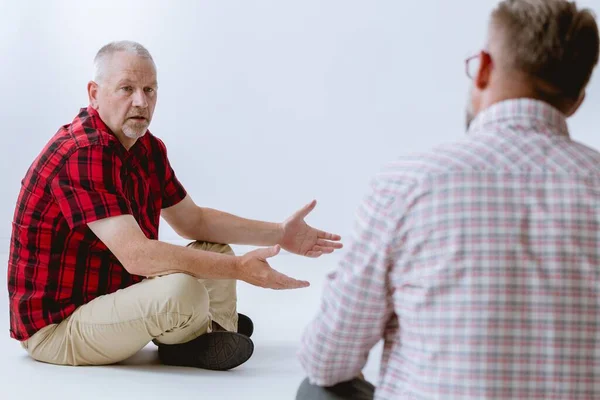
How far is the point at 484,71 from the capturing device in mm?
1358

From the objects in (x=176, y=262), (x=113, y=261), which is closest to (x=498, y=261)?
(x=176, y=262)

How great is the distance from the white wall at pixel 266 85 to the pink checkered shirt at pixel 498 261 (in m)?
4.48

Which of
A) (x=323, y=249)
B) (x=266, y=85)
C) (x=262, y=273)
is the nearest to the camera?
(x=262, y=273)

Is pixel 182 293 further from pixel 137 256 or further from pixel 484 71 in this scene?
pixel 484 71

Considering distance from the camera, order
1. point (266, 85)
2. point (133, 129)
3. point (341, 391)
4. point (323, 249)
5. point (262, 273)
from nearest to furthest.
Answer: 1. point (341, 391)
2. point (262, 273)
3. point (133, 129)
4. point (323, 249)
5. point (266, 85)

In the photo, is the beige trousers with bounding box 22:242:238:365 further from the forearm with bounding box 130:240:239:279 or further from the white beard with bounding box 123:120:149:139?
the white beard with bounding box 123:120:149:139

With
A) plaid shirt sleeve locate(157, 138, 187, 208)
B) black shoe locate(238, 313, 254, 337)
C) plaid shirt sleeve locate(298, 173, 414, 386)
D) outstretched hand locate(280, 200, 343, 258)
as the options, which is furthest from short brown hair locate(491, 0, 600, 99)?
black shoe locate(238, 313, 254, 337)

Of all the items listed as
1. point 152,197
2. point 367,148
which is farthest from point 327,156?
point 152,197

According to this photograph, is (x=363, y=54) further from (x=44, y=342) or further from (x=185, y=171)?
(x=44, y=342)

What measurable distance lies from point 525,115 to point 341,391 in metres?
0.54

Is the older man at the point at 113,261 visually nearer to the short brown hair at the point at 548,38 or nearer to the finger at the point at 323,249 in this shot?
the finger at the point at 323,249

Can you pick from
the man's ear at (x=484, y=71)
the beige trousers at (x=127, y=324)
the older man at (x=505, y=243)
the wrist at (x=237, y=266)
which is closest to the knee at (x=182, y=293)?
the beige trousers at (x=127, y=324)

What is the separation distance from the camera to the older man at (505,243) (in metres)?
1.25

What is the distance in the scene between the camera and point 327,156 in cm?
582
